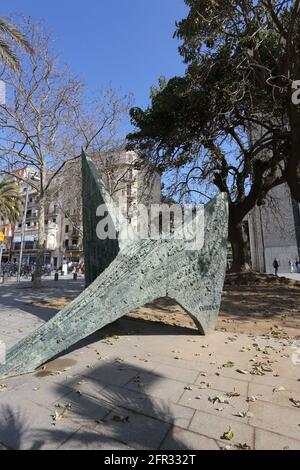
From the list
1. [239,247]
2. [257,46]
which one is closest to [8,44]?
[257,46]

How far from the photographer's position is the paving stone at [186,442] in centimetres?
263

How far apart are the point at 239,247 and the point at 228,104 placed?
7.59m

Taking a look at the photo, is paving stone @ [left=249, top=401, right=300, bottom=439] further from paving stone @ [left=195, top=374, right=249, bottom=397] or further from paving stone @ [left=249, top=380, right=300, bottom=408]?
paving stone @ [left=195, top=374, right=249, bottom=397]

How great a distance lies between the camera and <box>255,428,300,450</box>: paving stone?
8.60 feet

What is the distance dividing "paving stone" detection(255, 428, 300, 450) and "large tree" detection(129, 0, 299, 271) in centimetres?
913

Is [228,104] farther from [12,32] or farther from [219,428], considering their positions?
[219,428]

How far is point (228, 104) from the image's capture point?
11766 mm

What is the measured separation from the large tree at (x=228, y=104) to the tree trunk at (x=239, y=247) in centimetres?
5

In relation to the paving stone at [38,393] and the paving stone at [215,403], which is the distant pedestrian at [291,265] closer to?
the paving stone at [215,403]

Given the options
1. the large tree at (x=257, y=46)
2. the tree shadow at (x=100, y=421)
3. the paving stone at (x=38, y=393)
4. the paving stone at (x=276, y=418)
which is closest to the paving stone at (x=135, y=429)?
the tree shadow at (x=100, y=421)
